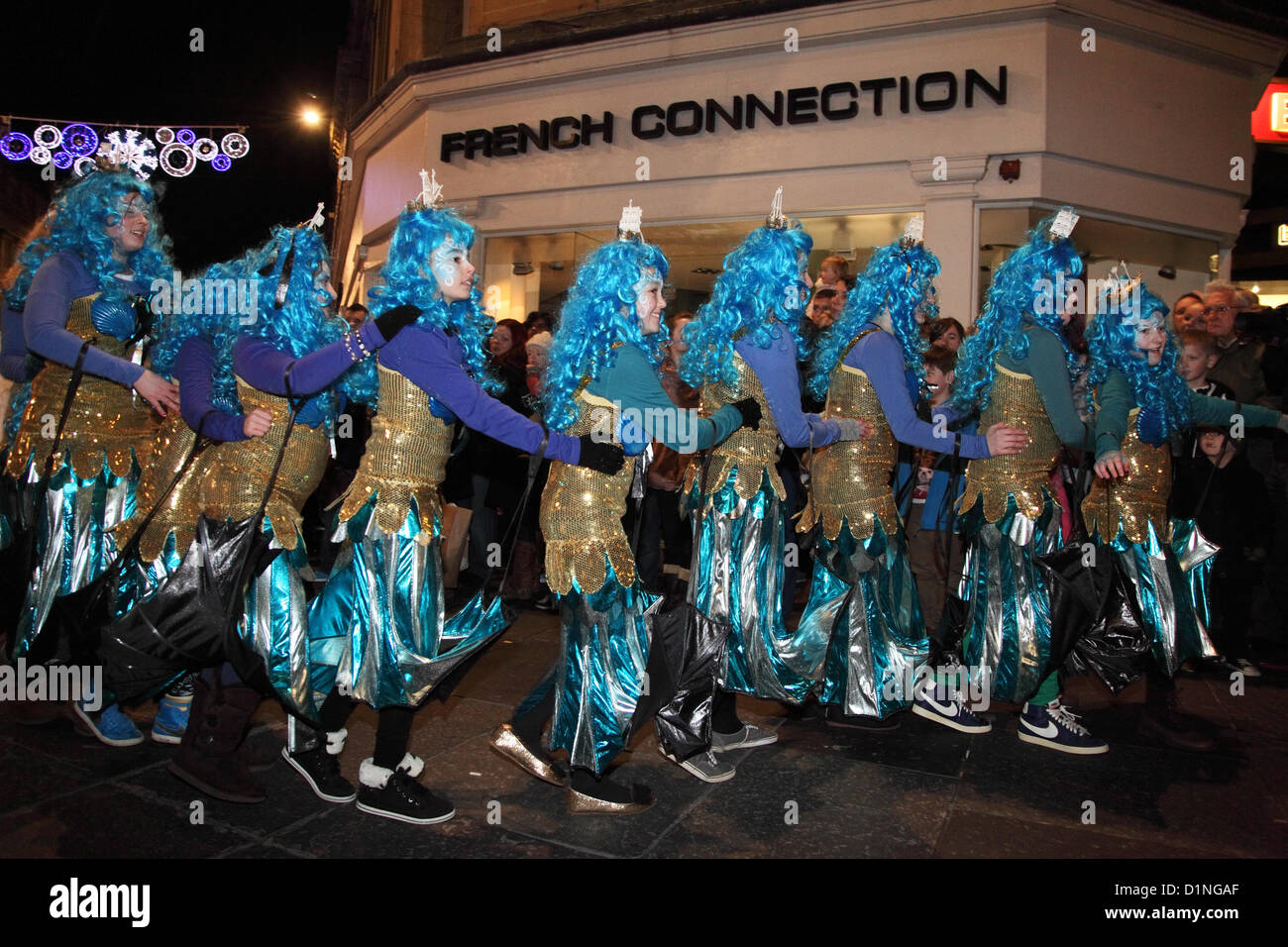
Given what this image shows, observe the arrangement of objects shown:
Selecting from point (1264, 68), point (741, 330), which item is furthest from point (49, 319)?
point (1264, 68)

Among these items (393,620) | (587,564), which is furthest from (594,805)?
(393,620)

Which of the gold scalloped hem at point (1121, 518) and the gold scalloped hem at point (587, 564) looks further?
the gold scalloped hem at point (1121, 518)

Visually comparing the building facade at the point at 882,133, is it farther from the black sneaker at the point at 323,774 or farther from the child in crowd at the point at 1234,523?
the black sneaker at the point at 323,774

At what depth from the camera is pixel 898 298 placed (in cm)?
402

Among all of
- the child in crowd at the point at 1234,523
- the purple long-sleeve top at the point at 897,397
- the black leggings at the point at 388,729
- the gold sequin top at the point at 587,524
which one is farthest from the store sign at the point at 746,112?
the black leggings at the point at 388,729

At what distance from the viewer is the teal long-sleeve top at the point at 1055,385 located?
389 cm

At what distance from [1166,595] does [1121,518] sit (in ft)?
1.30

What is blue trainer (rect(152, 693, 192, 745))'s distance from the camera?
389 centimetres

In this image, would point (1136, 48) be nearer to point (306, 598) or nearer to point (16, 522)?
point (306, 598)

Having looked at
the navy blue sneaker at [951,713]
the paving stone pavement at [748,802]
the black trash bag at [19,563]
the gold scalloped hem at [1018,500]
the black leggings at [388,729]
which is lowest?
the paving stone pavement at [748,802]

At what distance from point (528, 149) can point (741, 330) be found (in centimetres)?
795

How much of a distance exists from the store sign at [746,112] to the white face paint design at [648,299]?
6628mm

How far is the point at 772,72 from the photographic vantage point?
962cm

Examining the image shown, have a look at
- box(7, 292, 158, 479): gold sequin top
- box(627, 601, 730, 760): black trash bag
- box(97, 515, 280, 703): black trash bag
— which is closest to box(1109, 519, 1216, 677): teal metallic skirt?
box(627, 601, 730, 760): black trash bag
